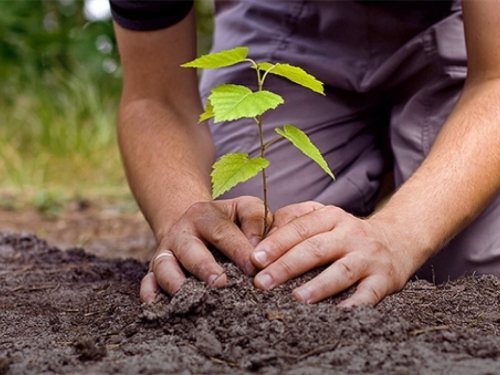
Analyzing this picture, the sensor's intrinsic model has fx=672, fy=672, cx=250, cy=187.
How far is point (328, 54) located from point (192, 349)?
159 cm

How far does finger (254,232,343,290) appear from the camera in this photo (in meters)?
1.42

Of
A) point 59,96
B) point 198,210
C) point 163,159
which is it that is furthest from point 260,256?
point 59,96

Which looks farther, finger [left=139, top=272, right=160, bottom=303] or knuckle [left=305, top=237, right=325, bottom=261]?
finger [left=139, top=272, right=160, bottom=303]

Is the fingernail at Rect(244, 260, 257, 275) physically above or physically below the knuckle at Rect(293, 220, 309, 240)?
below

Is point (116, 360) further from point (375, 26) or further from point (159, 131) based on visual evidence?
point (375, 26)

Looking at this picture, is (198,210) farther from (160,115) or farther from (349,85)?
(349,85)

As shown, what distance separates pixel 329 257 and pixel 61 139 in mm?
4089

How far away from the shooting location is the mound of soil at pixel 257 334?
120 cm

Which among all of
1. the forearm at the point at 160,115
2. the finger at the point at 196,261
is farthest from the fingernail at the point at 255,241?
the forearm at the point at 160,115

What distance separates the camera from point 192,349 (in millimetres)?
1289

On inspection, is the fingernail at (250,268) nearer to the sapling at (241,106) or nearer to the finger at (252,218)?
the finger at (252,218)

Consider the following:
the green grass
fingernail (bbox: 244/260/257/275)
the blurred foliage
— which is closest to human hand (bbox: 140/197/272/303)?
fingernail (bbox: 244/260/257/275)

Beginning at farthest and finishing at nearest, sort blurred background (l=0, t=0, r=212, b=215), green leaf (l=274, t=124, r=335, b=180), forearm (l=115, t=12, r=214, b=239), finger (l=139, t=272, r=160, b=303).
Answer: blurred background (l=0, t=0, r=212, b=215), forearm (l=115, t=12, r=214, b=239), finger (l=139, t=272, r=160, b=303), green leaf (l=274, t=124, r=335, b=180)

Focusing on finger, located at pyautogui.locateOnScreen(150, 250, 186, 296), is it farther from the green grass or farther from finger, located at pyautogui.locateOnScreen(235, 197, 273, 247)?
the green grass
